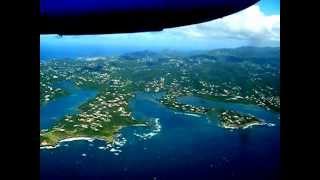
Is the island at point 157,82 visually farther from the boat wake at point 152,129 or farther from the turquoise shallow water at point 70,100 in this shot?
the boat wake at point 152,129

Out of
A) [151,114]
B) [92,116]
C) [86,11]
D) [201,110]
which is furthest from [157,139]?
[86,11]

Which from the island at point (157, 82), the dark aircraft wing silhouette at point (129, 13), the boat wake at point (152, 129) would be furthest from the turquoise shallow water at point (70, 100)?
the dark aircraft wing silhouette at point (129, 13)

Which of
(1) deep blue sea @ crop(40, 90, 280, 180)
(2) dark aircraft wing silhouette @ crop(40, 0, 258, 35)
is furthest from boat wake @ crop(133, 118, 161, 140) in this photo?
(2) dark aircraft wing silhouette @ crop(40, 0, 258, 35)

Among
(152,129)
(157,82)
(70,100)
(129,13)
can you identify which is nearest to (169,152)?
(152,129)
